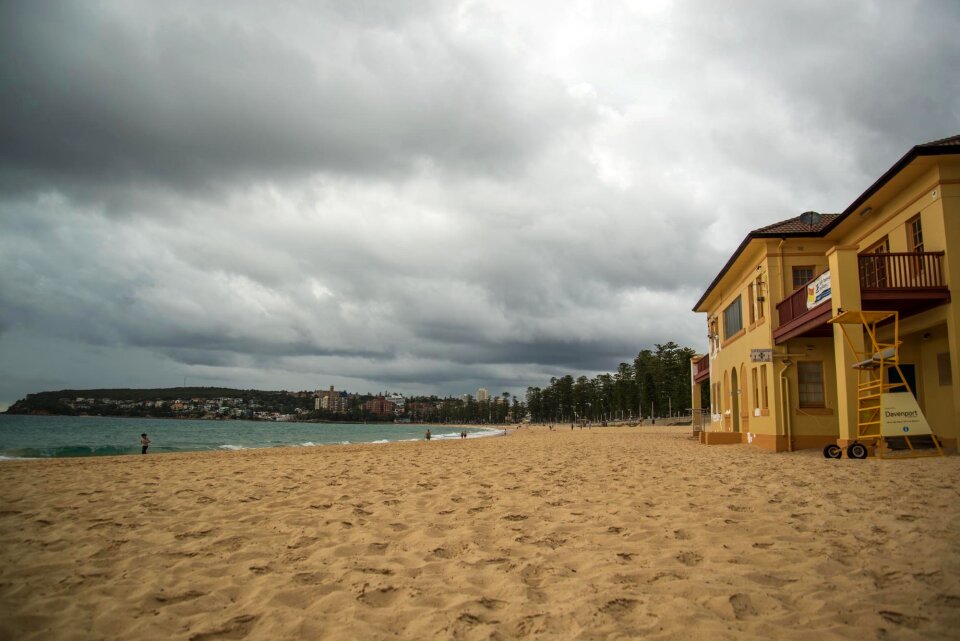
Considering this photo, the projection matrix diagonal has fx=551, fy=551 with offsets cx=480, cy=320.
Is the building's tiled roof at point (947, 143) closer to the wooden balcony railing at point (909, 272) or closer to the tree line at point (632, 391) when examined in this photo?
the wooden balcony railing at point (909, 272)

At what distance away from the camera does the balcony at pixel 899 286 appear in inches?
466

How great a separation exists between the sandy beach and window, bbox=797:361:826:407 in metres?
8.78

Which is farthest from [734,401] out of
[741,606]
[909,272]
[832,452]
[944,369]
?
[741,606]

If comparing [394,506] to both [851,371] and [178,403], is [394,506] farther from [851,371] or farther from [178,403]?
[178,403]

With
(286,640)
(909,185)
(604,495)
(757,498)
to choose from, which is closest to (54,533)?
(286,640)

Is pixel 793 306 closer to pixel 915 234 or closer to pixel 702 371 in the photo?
pixel 915 234

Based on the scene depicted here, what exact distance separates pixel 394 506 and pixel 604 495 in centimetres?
283

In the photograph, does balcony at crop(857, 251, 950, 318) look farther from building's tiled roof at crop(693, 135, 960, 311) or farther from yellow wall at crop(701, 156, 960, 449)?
building's tiled roof at crop(693, 135, 960, 311)

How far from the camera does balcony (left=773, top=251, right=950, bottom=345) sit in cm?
1184

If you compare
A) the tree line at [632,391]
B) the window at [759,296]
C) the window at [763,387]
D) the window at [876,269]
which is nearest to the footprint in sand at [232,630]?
the window at [876,269]

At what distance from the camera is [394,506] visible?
689cm

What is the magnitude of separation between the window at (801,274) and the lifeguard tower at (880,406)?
456 cm

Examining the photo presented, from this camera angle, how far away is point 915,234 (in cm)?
1320

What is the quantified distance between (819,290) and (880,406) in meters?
3.34
